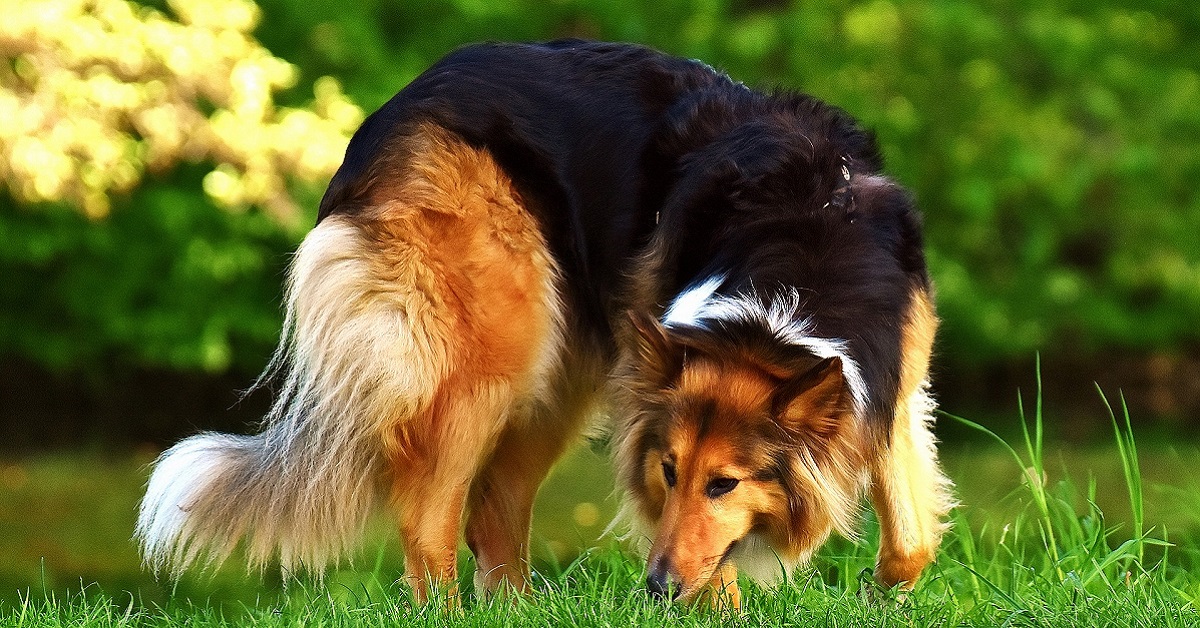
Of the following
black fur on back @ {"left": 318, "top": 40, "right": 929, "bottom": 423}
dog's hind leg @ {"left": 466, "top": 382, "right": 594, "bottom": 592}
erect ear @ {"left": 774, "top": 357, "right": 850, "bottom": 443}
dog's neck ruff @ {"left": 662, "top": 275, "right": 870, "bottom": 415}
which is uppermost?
black fur on back @ {"left": 318, "top": 40, "right": 929, "bottom": 423}

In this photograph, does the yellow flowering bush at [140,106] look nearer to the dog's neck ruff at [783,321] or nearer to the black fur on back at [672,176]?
the black fur on back at [672,176]

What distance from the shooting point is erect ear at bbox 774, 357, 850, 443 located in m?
3.71

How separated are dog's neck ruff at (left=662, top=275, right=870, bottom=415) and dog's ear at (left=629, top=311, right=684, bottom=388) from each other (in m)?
0.12

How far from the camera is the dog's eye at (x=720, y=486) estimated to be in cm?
387

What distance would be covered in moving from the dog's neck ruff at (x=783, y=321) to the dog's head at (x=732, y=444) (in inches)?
2.0

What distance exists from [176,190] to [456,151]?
7.47 meters

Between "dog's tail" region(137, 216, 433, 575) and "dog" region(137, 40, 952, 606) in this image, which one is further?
"dog's tail" region(137, 216, 433, 575)

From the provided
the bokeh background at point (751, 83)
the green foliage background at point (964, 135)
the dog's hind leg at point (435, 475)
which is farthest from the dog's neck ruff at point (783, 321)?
the green foliage background at point (964, 135)

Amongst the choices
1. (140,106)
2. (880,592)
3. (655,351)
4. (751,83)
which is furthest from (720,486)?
(751,83)

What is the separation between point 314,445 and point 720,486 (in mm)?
1462

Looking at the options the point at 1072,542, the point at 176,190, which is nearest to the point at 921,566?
the point at 1072,542

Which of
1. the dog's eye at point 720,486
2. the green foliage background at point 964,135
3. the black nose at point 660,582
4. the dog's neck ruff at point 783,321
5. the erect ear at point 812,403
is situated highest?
the dog's neck ruff at point 783,321

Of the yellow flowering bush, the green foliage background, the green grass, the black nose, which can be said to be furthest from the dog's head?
the green foliage background

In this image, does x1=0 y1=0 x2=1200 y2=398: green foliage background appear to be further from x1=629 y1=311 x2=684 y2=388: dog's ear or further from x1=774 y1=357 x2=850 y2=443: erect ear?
x1=774 y1=357 x2=850 y2=443: erect ear
